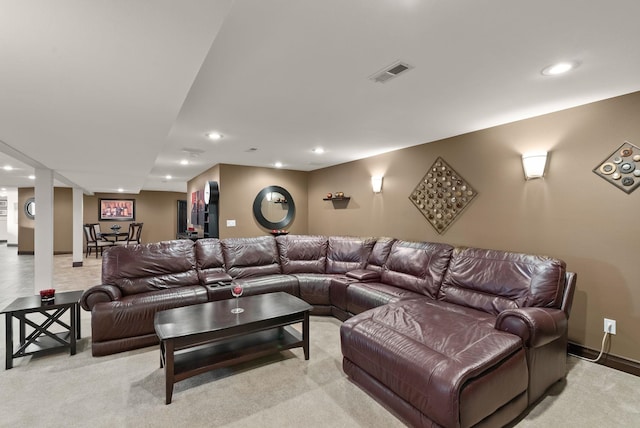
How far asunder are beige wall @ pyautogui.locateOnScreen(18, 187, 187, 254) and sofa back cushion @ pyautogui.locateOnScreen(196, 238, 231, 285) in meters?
8.26

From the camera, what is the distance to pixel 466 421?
1.59 metres

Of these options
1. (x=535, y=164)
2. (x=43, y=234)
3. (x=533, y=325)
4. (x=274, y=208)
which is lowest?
(x=533, y=325)

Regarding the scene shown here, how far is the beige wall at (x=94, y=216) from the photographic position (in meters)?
9.68

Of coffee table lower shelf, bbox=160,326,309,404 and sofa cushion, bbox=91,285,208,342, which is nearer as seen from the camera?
coffee table lower shelf, bbox=160,326,309,404

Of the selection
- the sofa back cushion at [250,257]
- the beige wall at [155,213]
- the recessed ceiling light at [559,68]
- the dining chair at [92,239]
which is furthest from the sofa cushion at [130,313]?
the beige wall at [155,213]

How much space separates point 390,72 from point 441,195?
2.28m

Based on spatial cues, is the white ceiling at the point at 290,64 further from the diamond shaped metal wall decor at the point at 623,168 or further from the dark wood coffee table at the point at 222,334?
the dark wood coffee table at the point at 222,334

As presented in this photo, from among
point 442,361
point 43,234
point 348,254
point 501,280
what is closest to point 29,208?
point 43,234

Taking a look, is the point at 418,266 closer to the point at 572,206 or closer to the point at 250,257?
the point at 572,206

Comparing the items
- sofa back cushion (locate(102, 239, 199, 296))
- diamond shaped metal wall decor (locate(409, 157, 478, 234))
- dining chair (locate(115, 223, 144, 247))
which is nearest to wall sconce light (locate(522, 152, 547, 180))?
diamond shaped metal wall decor (locate(409, 157, 478, 234))

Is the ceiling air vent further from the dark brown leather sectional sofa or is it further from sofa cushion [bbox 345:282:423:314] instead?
sofa cushion [bbox 345:282:423:314]

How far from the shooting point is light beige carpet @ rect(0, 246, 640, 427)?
1.90 m

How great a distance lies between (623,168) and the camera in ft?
8.18

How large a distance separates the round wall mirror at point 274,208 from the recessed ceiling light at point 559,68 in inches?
188
